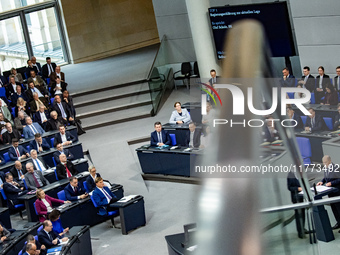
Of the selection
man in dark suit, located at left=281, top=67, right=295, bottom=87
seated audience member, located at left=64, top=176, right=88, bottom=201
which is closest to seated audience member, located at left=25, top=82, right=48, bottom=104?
seated audience member, located at left=64, top=176, right=88, bottom=201

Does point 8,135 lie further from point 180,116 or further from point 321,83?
point 321,83

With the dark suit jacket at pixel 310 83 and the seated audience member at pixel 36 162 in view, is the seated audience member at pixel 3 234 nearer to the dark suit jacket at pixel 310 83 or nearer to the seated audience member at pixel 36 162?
the seated audience member at pixel 36 162

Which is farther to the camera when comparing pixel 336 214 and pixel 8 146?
pixel 8 146

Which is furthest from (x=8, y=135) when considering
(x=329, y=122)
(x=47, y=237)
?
(x=329, y=122)

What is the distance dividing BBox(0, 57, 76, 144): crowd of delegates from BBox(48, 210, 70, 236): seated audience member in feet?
15.7

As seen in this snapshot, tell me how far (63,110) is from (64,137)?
196 centimetres

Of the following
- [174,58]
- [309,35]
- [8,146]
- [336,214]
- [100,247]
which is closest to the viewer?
[336,214]

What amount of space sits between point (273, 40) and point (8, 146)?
759 centimetres

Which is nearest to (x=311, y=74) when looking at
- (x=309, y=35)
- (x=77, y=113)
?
(x=309, y=35)

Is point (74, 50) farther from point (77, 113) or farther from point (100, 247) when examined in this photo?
point (100, 247)

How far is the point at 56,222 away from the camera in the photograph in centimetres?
991

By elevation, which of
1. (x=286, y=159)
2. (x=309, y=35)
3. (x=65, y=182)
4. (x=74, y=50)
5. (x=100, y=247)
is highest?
(x=74, y=50)

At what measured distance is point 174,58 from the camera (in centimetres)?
1969

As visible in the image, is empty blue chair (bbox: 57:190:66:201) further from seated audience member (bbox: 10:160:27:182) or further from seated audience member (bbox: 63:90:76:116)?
seated audience member (bbox: 63:90:76:116)
